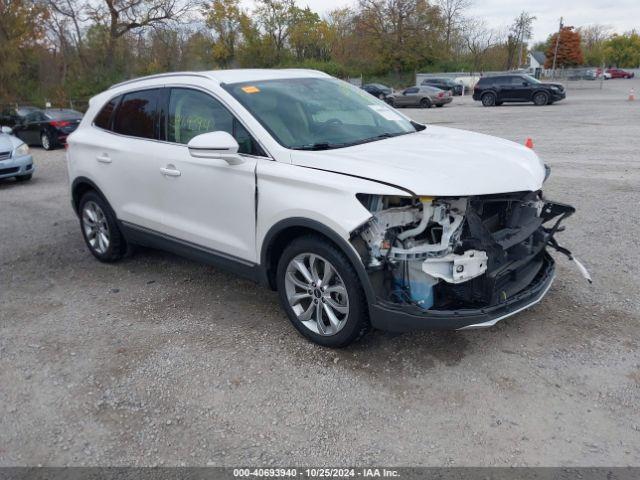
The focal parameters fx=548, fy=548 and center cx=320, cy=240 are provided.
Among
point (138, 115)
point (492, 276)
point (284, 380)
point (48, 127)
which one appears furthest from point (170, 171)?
point (48, 127)

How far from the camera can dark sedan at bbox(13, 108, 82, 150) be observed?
1739cm

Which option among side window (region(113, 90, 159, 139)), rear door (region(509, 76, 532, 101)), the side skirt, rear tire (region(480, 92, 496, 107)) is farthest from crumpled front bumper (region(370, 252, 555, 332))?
rear tire (region(480, 92, 496, 107))

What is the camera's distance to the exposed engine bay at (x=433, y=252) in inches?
131

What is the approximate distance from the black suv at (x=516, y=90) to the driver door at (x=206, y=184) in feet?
87.8

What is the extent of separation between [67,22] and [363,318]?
39.9 m

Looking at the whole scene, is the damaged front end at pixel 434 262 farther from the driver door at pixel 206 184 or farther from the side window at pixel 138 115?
the side window at pixel 138 115

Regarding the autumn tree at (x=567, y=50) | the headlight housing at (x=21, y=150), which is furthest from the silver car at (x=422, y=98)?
the autumn tree at (x=567, y=50)

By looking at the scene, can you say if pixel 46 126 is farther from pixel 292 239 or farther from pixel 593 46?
pixel 593 46

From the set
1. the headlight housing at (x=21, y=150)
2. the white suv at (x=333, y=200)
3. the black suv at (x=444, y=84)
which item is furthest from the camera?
the black suv at (x=444, y=84)

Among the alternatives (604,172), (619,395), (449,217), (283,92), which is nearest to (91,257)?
(283,92)

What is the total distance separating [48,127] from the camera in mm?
17500

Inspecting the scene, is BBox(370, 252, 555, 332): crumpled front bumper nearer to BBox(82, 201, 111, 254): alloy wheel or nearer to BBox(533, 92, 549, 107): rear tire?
BBox(82, 201, 111, 254): alloy wheel

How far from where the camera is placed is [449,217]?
343 cm

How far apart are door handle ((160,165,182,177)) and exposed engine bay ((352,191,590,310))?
1830 mm
